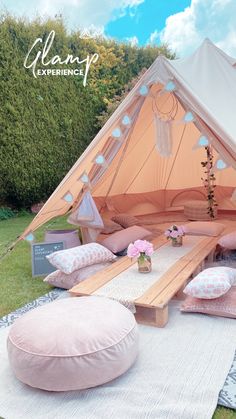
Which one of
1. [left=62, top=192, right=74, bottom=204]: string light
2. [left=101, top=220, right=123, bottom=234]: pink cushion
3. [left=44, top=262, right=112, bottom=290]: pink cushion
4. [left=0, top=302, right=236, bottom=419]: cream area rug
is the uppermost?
[left=62, top=192, right=74, bottom=204]: string light

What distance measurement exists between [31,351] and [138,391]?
24.1 inches

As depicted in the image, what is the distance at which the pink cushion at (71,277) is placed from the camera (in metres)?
3.42

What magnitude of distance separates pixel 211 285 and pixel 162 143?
2.43 metres

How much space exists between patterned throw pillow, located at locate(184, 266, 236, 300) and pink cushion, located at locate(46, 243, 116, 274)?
3.40ft

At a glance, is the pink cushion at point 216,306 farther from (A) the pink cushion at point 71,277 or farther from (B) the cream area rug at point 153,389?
(A) the pink cushion at point 71,277

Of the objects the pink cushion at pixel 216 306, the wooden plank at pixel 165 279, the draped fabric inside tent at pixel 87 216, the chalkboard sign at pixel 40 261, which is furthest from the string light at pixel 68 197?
the pink cushion at pixel 216 306

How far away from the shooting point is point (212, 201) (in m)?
5.34

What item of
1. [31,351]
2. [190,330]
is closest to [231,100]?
[190,330]

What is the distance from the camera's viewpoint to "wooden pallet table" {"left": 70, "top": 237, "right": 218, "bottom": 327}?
2.69 metres

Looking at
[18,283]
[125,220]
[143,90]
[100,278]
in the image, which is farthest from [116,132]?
[18,283]

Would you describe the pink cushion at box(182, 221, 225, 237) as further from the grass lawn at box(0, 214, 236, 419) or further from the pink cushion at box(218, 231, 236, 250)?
the grass lawn at box(0, 214, 236, 419)

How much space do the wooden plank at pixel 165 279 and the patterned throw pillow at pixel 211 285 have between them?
0.20m

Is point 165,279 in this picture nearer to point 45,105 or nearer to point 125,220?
point 125,220

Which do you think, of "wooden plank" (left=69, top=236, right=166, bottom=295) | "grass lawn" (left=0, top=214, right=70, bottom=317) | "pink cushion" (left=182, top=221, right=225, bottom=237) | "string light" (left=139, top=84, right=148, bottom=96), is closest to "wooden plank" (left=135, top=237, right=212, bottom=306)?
"wooden plank" (left=69, top=236, right=166, bottom=295)
